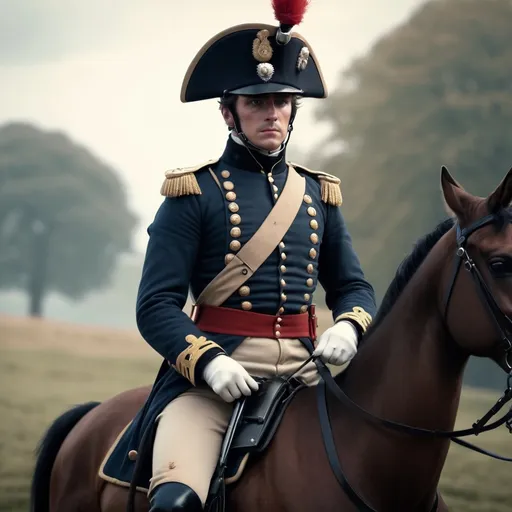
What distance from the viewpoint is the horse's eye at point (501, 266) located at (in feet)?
8.50

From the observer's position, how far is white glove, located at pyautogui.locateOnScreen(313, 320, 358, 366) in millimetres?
3027

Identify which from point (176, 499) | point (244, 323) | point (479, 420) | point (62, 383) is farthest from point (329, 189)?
point (62, 383)

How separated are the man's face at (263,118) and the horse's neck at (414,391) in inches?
29.5

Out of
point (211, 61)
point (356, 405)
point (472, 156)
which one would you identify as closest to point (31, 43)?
point (472, 156)

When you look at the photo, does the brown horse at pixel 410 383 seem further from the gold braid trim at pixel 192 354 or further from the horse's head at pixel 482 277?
the gold braid trim at pixel 192 354

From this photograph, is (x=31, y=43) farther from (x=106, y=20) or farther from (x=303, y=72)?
(x=303, y=72)

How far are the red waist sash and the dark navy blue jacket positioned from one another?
0.02m

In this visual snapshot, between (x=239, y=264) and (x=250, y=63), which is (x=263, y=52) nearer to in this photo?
(x=250, y=63)

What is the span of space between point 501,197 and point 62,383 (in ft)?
25.0

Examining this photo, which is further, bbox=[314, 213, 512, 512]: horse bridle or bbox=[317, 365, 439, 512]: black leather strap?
bbox=[317, 365, 439, 512]: black leather strap

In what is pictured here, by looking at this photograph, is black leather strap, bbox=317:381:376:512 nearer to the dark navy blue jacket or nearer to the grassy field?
the dark navy blue jacket

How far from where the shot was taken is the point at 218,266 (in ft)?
10.6

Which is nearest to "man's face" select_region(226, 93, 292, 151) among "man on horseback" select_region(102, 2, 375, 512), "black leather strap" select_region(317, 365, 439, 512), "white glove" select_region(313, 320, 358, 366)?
"man on horseback" select_region(102, 2, 375, 512)

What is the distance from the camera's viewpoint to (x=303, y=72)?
3.44 meters
